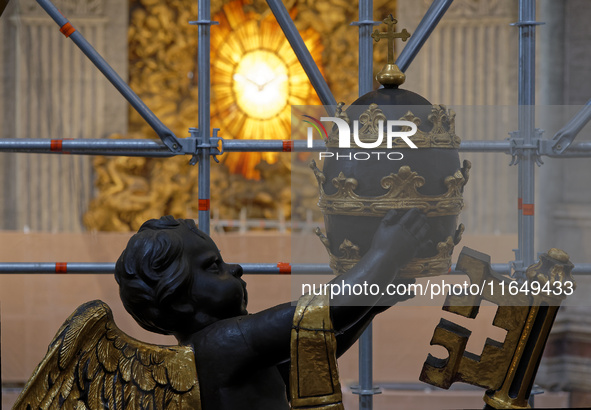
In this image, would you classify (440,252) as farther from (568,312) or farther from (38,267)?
(568,312)

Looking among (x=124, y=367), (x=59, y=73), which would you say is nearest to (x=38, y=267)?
(x=124, y=367)

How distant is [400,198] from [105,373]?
825mm

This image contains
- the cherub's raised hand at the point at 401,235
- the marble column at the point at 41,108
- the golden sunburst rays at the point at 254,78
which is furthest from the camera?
the golden sunburst rays at the point at 254,78

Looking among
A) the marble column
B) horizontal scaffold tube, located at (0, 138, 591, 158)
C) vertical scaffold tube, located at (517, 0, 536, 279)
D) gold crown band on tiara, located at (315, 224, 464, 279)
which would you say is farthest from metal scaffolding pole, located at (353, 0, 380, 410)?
the marble column

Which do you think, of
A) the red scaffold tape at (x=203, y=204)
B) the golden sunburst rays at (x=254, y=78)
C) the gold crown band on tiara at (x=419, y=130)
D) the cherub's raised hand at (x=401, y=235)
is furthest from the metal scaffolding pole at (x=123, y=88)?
the golden sunburst rays at (x=254, y=78)

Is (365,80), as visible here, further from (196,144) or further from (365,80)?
(196,144)

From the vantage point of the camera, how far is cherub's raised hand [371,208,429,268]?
1.87 meters

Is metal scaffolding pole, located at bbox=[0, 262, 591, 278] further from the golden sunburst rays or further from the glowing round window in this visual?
the glowing round window

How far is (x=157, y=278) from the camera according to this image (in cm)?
199

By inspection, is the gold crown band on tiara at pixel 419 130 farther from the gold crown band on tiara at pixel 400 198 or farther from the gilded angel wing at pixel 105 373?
the gilded angel wing at pixel 105 373

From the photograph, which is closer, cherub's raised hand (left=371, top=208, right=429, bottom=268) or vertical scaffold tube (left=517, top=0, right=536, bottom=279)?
cherub's raised hand (left=371, top=208, right=429, bottom=268)

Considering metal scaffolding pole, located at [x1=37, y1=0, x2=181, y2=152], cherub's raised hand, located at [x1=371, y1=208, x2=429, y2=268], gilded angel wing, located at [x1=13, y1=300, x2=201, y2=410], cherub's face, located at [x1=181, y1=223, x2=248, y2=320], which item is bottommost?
gilded angel wing, located at [x1=13, y1=300, x2=201, y2=410]

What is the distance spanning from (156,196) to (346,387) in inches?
87.1

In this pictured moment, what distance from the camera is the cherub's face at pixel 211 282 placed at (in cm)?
204
